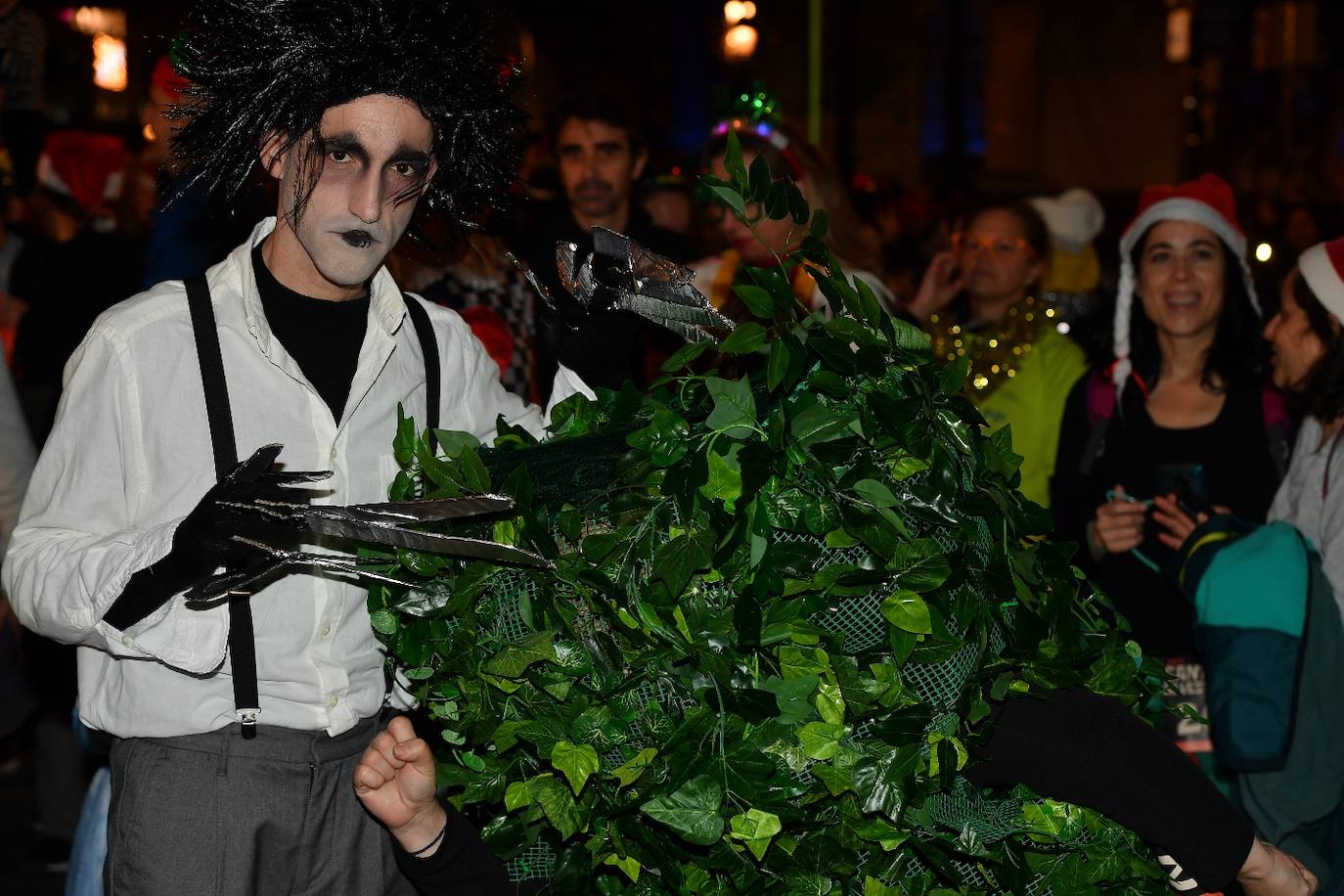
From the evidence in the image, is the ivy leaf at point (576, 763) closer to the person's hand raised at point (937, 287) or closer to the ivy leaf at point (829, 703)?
the ivy leaf at point (829, 703)

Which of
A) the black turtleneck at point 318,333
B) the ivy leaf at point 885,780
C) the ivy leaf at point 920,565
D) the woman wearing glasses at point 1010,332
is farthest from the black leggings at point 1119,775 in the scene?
the woman wearing glasses at point 1010,332

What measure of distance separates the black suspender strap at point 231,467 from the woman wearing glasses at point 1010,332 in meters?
2.36

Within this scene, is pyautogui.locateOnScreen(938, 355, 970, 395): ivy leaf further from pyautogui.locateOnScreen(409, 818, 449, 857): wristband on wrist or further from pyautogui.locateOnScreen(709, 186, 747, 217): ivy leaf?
pyautogui.locateOnScreen(409, 818, 449, 857): wristband on wrist

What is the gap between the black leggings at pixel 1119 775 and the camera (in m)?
2.22

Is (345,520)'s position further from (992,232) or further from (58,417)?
(992,232)

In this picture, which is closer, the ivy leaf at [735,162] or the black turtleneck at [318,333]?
the ivy leaf at [735,162]

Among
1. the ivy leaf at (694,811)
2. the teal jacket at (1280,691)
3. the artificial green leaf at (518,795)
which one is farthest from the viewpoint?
the teal jacket at (1280,691)

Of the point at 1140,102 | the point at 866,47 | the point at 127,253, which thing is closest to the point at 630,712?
the point at 127,253

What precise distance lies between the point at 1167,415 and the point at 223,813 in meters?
2.83

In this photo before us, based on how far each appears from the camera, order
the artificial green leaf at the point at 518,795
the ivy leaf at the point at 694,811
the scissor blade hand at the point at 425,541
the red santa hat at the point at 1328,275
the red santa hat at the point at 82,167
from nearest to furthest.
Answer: the ivy leaf at the point at 694,811
the scissor blade hand at the point at 425,541
the artificial green leaf at the point at 518,795
the red santa hat at the point at 1328,275
the red santa hat at the point at 82,167

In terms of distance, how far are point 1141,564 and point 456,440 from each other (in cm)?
230

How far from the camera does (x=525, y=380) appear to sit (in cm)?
439

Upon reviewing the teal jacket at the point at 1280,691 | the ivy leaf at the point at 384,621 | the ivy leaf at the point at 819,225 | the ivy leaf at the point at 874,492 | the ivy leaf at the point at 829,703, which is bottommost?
the teal jacket at the point at 1280,691

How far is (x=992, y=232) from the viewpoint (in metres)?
5.18
